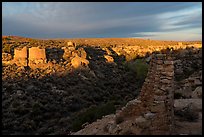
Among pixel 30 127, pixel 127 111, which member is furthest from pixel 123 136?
pixel 30 127

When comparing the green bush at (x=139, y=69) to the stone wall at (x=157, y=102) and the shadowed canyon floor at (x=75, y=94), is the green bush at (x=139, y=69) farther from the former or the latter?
the stone wall at (x=157, y=102)

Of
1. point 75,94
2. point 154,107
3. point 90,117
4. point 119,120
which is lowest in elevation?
point 75,94

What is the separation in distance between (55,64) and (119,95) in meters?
7.09

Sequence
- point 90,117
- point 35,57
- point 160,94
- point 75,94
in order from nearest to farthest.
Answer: point 160,94, point 90,117, point 75,94, point 35,57

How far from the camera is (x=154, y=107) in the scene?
9.30 meters

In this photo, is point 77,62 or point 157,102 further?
point 77,62

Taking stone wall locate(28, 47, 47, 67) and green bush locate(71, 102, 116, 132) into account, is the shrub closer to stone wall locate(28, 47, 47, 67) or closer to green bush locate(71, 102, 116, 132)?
green bush locate(71, 102, 116, 132)

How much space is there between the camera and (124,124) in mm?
10281

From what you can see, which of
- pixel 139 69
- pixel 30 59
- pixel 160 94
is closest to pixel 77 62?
pixel 30 59

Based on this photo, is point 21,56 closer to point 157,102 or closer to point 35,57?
point 35,57

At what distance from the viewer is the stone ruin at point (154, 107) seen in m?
8.99

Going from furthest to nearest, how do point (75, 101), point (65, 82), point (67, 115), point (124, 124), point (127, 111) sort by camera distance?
point (65, 82)
point (75, 101)
point (67, 115)
point (127, 111)
point (124, 124)

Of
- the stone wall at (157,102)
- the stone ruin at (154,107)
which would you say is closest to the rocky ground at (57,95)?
the stone ruin at (154,107)

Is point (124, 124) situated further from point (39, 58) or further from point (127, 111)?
point (39, 58)
